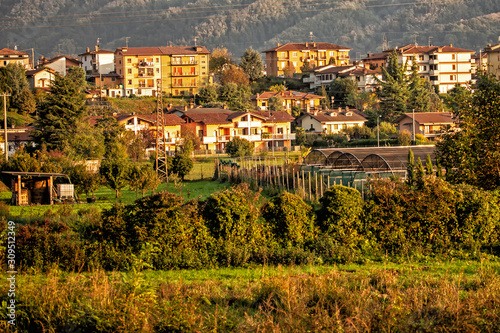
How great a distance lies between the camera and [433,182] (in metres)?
15.6

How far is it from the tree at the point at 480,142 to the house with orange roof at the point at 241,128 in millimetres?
49979

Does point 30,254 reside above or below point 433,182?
below

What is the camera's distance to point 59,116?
4703 cm

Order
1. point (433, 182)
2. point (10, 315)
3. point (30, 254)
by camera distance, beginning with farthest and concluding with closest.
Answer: point (433, 182), point (30, 254), point (10, 315)

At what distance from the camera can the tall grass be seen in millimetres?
9234

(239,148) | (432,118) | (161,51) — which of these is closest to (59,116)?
(239,148)

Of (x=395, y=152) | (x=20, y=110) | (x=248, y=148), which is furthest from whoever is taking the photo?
(x=20, y=110)

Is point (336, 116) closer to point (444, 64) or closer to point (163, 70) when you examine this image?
point (163, 70)

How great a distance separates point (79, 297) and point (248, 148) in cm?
4171

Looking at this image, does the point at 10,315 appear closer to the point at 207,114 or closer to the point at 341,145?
the point at 341,145

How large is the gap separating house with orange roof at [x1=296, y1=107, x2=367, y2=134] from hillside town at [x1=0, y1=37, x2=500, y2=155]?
11 centimetres

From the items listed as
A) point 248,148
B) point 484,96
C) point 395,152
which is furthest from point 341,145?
point 484,96

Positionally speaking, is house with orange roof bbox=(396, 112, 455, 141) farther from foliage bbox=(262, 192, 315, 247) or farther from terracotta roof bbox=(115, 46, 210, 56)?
foliage bbox=(262, 192, 315, 247)

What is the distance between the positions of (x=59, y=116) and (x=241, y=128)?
87.0 feet
